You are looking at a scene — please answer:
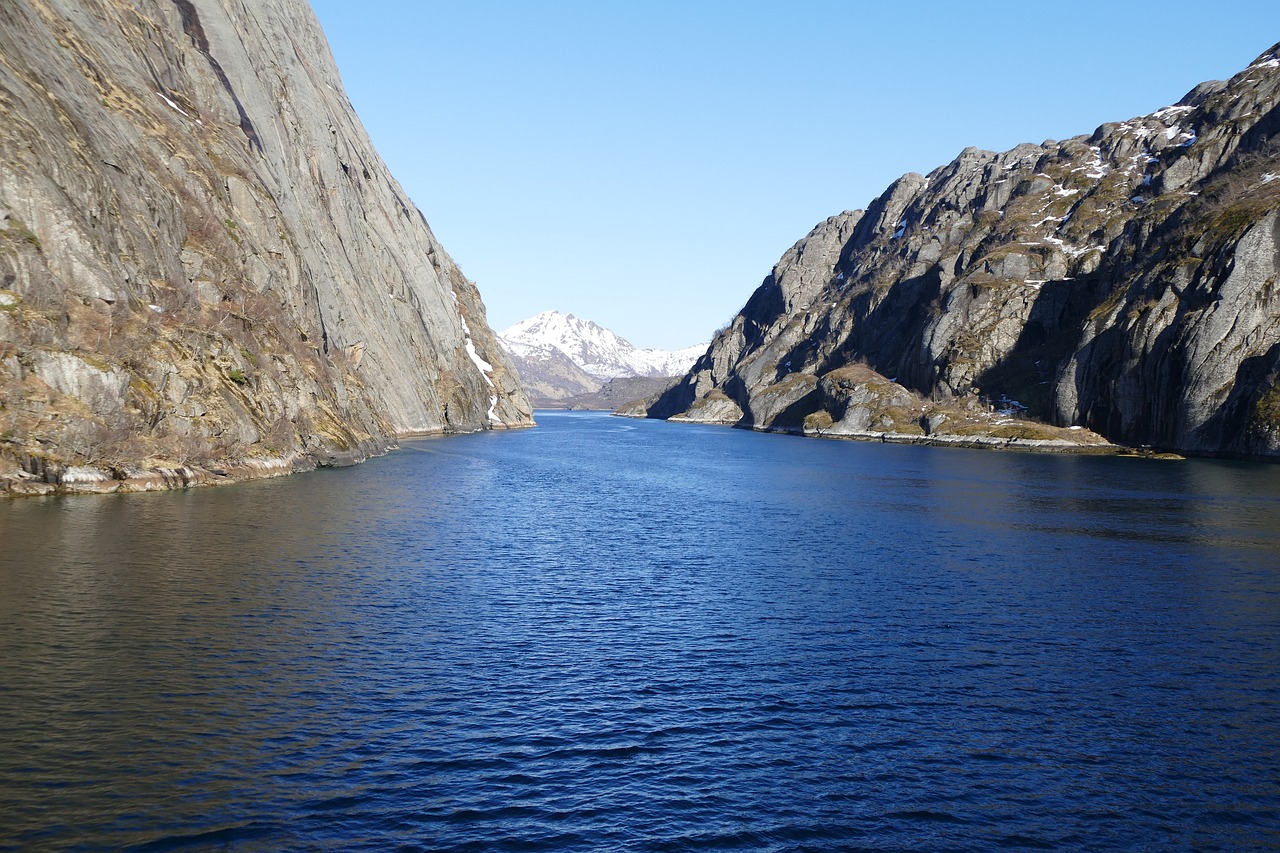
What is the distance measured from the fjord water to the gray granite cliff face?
10.8 meters

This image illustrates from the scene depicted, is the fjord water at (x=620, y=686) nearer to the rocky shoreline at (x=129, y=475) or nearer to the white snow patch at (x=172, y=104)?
the rocky shoreline at (x=129, y=475)

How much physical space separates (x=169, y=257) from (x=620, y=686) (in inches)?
3045

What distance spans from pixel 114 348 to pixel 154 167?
30.1 meters

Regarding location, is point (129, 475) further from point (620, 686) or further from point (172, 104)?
point (172, 104)

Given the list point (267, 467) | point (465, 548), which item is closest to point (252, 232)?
point (267, 467)

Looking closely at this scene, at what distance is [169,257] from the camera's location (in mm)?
87375

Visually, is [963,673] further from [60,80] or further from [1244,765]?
[60,80]

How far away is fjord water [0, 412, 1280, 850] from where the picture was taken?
69.7 feet

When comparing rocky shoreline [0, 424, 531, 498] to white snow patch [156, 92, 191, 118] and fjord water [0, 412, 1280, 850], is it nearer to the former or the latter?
fjord water [0, 412, 1280, 850]

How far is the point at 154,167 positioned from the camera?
305 ft

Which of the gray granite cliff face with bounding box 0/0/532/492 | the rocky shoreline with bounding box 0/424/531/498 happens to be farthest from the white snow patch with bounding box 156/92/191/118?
the rocky shoreline with bounding box 0/424/531/498

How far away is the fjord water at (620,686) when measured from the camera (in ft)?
69.7

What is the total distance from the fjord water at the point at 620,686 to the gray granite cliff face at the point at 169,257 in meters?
10.8

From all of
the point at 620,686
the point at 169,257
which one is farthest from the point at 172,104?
the point at 620,686
